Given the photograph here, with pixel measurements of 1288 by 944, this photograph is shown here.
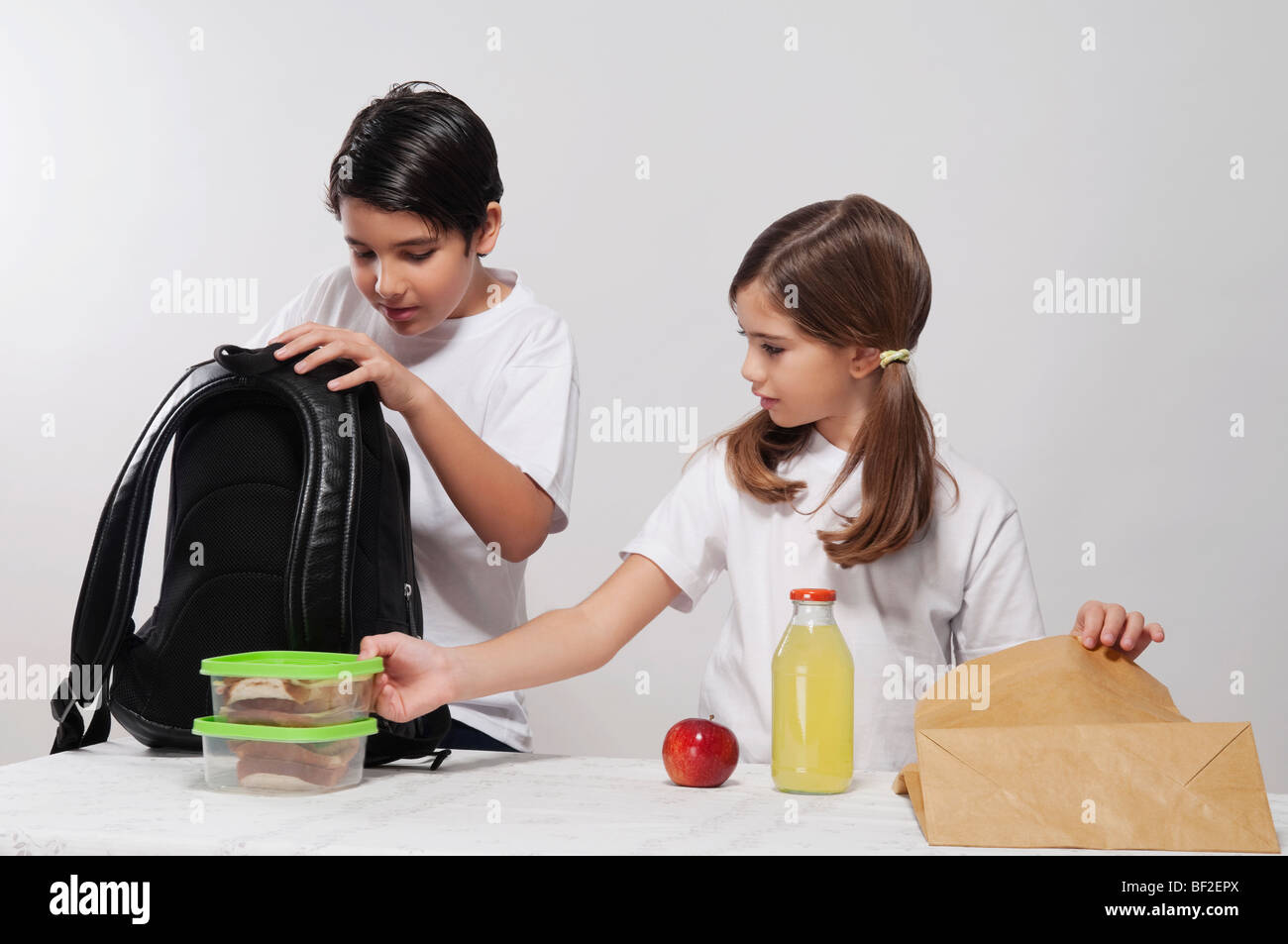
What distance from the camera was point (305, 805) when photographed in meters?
0.92

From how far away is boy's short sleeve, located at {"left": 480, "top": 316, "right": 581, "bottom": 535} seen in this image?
1447mm

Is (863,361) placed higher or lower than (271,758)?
higher

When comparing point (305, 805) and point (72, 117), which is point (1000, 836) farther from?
point (72, 117)

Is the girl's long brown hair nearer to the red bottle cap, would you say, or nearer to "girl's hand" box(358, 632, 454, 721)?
the red bottle cap

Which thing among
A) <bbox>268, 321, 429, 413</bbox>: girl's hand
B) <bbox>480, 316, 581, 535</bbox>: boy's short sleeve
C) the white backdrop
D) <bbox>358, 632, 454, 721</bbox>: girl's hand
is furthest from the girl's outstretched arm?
the white backdrop

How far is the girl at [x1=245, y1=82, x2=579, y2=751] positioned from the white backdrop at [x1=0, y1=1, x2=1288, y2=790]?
37.1 inches

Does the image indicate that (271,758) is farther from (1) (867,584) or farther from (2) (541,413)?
(1) (867,584)

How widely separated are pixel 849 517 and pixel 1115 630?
0.43 metres

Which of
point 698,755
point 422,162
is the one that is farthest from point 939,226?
point 698,755

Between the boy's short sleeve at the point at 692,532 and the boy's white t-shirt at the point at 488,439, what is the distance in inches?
5.6

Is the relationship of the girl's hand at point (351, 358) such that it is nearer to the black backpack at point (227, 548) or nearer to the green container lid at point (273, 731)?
→ the black backpack at point (227, 548)

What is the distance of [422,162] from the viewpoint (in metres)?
1.40

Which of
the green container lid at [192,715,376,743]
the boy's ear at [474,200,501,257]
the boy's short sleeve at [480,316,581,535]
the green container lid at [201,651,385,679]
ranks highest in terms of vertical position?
the boy's ear at [474,200,501,257]

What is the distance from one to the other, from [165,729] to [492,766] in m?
0.32
